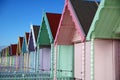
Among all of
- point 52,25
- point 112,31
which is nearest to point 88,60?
point 112,31

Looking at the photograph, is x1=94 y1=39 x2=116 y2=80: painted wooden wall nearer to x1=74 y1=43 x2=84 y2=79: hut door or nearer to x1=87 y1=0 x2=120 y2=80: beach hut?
x1=87 y1=0 x2=120 y2=80: beach hut

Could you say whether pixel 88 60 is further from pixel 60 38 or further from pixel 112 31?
pixel 60 38

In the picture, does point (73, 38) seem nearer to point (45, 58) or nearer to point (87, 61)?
point (87, 61)

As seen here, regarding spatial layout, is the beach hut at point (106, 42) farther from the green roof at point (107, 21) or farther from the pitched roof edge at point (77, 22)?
the pitched roof edge at point (77, 22)

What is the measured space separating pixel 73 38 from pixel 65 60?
1.43 m

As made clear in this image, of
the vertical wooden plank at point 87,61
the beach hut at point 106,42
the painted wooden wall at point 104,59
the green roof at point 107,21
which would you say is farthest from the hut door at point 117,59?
the vertical wooden plank at point 87,61

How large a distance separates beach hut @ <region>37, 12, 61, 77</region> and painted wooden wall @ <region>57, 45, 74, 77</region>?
24.3 inches

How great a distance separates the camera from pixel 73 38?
549 inches

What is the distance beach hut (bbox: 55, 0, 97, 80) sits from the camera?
11031 millimetres

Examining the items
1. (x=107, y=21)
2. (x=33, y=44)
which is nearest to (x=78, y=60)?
(x=107, y=21)

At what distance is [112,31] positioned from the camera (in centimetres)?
958

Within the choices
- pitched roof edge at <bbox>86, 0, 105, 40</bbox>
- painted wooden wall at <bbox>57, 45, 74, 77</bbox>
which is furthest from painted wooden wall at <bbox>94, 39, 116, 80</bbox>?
painted wooden wall at <bbox>57, 45, 74, 77</bbox>

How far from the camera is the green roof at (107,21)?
9039mm

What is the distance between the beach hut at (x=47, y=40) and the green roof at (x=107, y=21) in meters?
5.70
